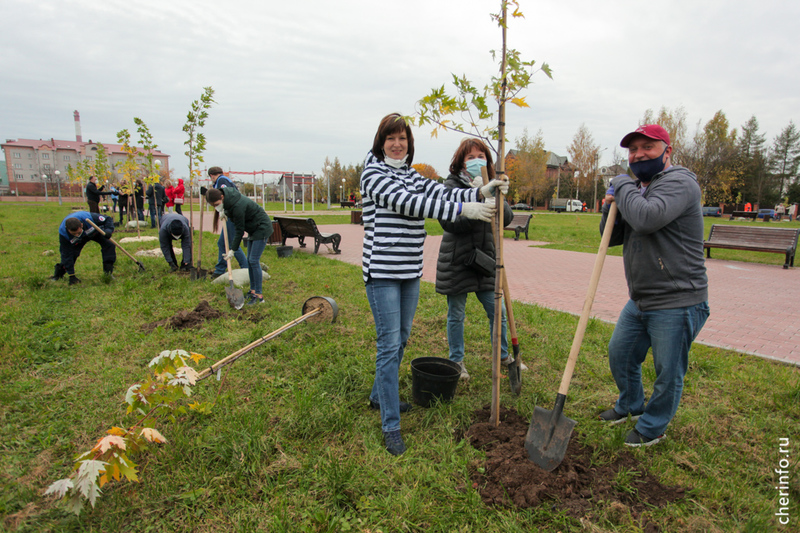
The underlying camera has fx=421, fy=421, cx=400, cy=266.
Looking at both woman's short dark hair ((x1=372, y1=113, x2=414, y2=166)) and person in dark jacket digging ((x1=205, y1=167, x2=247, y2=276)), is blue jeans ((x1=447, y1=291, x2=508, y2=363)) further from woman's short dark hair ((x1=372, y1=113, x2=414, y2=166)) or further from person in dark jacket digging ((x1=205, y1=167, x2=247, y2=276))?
person in dark jacket digging ((x1=205, y1=167, x2=247, y2=276))

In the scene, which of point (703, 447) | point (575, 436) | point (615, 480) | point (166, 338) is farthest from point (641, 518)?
point (166, 338)

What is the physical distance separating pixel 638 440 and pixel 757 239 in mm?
10378


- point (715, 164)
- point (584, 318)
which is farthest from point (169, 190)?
point (715, 164)

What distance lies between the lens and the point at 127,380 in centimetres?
361

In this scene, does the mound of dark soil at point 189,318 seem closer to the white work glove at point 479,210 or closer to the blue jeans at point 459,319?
the blue jeans at point 459,319

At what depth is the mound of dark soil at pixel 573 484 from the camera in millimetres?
2166

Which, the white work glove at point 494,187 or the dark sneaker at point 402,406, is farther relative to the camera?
the dark sneaker at point 402,406

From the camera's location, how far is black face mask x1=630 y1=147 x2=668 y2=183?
247cm

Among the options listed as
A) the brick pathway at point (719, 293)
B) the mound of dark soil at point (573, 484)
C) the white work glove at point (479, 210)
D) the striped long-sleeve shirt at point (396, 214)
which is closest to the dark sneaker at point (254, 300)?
the brick pathway at point (719, 293)

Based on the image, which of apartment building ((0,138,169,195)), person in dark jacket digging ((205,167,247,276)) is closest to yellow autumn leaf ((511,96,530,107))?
person in dark jacket digging ((205,167,247,276))

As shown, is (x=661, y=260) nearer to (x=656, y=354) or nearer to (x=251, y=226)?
(x=656, y=354)

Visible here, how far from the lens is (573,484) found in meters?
2.28

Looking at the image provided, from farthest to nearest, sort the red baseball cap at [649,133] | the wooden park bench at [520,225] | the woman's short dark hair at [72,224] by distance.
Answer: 1. the wooden park bench at [520,225]
2. the woman's short dark hair at [72,224]
3. the red baseball cap at [649,133]

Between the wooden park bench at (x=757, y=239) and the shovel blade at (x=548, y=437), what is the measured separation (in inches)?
399
